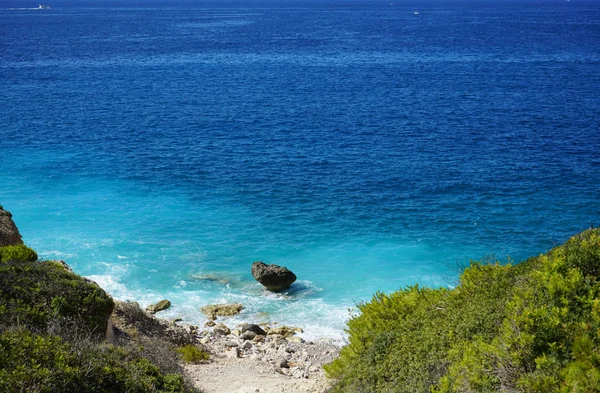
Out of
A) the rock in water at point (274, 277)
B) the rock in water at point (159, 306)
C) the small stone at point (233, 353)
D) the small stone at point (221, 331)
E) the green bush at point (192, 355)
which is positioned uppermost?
the rock in water at point (274, 277)

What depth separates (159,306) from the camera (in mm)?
31578

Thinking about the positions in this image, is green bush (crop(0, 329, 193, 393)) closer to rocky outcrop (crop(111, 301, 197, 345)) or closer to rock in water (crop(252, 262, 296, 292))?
rocky outcrop (crop(111, 301, 197, 345))

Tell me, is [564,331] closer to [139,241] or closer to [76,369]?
[76,369]

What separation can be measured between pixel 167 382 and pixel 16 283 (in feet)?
21.2

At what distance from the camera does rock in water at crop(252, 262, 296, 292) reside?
1329 inches

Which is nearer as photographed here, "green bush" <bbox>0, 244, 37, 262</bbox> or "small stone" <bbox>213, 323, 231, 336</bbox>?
"green bush" <bbox>0, 244, 37, 262</bbox>

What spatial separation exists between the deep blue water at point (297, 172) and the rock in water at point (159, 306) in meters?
0.47

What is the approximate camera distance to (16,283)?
60.0 feet

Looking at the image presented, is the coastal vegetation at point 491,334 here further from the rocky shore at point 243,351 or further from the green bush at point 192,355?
the green bush at point 192,355

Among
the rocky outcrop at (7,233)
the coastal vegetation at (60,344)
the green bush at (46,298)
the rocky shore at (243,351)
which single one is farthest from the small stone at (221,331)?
the rocky outcrop at (7,233)

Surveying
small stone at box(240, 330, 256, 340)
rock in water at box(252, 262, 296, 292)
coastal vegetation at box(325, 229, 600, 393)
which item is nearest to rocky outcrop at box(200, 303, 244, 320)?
rock in water at box(252, 262, 296, 292)

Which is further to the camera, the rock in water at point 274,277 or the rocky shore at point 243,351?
the rock in water at point 274,277

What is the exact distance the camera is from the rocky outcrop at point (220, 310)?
102 ft

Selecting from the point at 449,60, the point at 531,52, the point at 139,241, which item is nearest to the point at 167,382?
the point at 139,241
